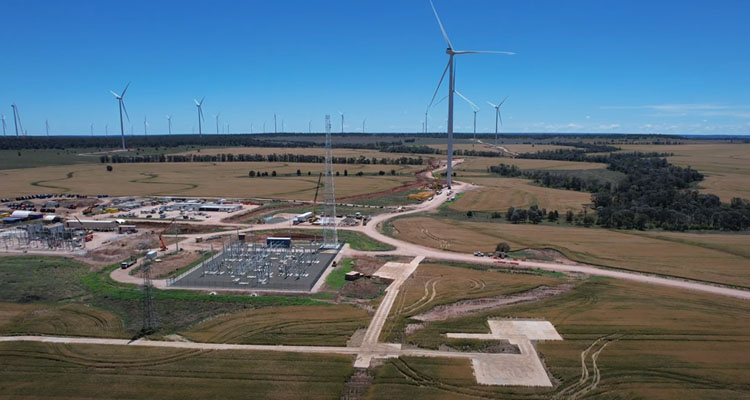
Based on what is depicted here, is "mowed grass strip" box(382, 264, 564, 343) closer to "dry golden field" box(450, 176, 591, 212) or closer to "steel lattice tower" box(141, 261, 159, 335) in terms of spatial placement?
"steel lattice tower" box(141, 261, 159, 335)

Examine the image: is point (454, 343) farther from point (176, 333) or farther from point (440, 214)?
point (440, 214)

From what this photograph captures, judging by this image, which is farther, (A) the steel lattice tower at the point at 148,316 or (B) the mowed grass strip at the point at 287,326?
(A) the steel lattice tower at the point at 148,316

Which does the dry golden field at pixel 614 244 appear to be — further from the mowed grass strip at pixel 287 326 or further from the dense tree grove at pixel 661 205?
the mowed grass strip at pixel 287 326

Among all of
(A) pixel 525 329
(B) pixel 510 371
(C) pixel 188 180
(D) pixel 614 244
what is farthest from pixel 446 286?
(C) pixel 188 180

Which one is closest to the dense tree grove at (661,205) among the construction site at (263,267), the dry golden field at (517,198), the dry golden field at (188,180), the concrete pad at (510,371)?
the dry golden field at (517,198)

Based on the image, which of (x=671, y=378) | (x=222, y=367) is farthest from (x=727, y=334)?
(x=222, y=367)
